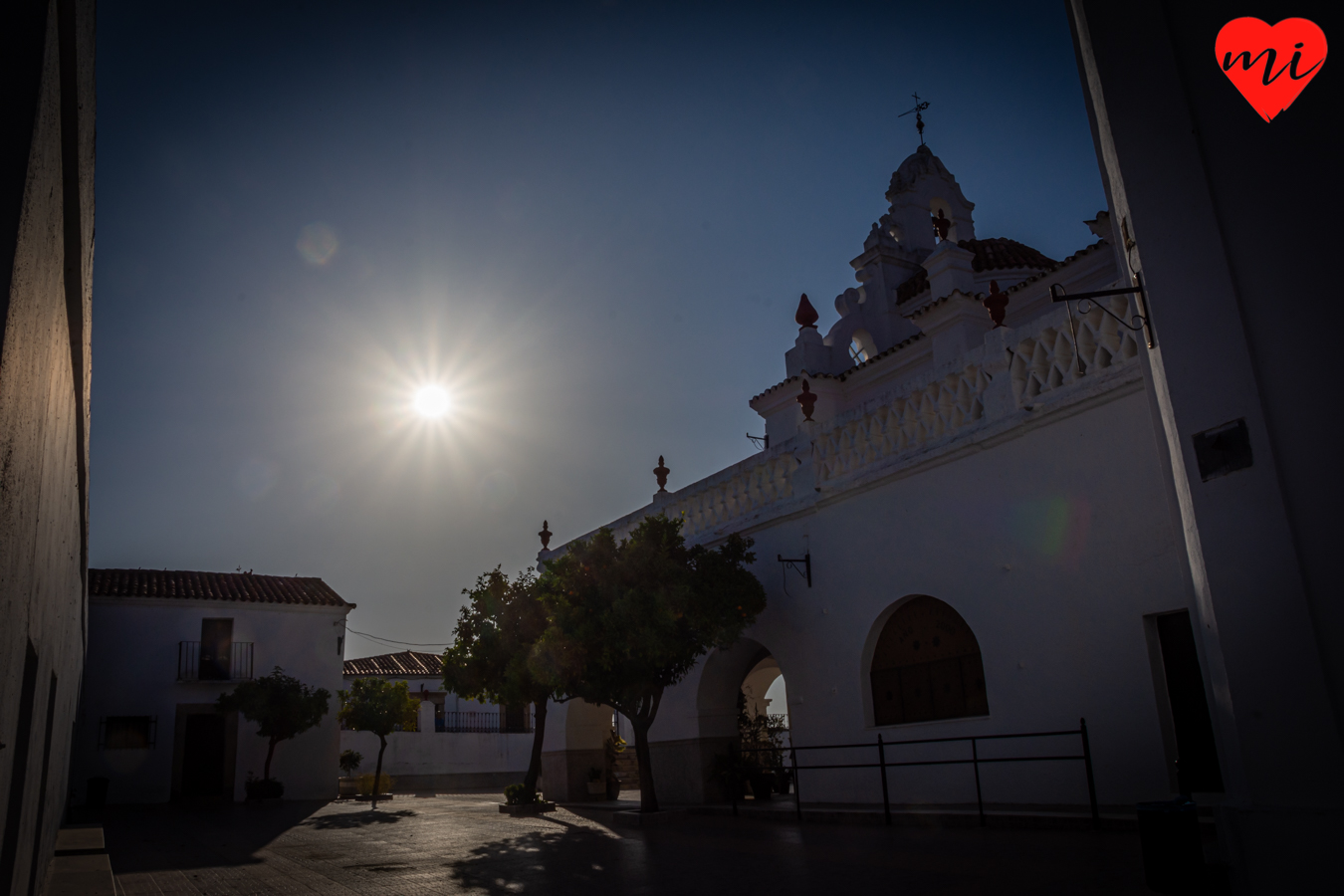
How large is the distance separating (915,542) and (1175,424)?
6409 mm

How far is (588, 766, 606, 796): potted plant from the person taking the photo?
18.7m

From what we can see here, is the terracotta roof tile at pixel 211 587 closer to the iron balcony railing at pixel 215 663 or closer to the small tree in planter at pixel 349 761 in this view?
the iron balcony railing at pixel 215 663

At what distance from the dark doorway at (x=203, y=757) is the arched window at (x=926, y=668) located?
2283 centimetres

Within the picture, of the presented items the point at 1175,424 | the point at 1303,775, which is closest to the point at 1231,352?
the point at 1175,424

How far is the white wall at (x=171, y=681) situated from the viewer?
25266 mm

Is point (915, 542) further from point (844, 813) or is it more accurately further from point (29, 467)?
point (29, 467)

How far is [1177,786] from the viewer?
8.42 meters

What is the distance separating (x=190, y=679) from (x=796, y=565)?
21.2 metres

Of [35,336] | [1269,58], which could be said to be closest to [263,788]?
[35,336]

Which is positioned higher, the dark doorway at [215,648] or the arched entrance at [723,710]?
the dark doorway at [215,648]

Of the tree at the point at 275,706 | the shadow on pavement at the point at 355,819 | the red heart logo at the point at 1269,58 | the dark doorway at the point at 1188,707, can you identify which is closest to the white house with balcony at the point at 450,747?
the tree at the point at 275,706

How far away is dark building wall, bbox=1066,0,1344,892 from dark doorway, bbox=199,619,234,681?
1103 inches

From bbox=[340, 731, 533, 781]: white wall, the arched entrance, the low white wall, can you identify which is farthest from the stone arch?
bbox=[340, 731, 533, 781]: white wall

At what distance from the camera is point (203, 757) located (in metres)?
27.0
